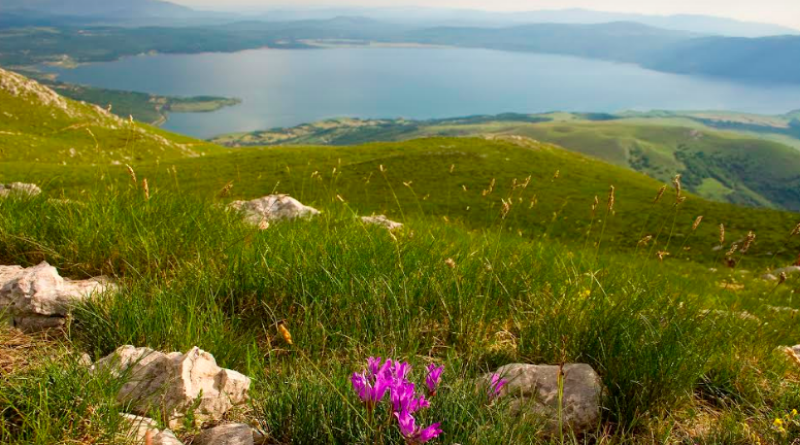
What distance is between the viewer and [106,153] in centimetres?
5328

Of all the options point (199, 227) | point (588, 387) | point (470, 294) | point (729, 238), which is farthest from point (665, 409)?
point (729, 238)

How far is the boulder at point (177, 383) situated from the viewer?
2.24 metres

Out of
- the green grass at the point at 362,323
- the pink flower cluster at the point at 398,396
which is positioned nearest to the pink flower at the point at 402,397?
the pink flower cluster at the point at 398,396

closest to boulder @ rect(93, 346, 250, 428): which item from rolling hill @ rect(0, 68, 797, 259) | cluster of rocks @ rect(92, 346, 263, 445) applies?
cluster of rocks @ rect(92, 346, 263, 445)

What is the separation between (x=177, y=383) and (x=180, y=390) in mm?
37

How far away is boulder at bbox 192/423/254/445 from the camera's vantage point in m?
2.07

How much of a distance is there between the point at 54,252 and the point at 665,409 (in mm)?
4599

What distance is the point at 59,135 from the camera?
59000 millimetres

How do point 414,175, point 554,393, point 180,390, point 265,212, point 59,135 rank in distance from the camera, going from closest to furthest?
point 180,390 → point 554,393 → point 265,212 → point 414,175 → point 59,135

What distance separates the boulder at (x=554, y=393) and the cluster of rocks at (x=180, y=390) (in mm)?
1302

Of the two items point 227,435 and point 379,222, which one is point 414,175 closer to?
point 379,222

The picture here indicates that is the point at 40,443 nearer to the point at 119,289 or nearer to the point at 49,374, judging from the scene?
the point at 49,374

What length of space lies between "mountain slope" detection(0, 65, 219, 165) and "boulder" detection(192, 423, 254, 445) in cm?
5430

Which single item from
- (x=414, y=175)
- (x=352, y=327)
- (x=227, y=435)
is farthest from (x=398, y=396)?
(x=414, y=175)
